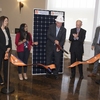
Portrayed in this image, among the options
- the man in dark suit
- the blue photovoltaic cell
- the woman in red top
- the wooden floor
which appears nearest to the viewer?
the wooden floor

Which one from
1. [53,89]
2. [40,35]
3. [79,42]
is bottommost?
[53,89]

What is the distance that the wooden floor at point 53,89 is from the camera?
113 inches

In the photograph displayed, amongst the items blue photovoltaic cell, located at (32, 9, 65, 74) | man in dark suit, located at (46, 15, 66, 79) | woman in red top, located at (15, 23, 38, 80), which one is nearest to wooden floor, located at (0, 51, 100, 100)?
blue photovoltaic cell, located at (32, 9, 65, 74)

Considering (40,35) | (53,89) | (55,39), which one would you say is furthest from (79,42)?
(53,89)

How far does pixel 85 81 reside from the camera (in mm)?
3709

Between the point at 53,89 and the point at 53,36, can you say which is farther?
the point at 53,36

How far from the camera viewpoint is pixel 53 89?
322 cm

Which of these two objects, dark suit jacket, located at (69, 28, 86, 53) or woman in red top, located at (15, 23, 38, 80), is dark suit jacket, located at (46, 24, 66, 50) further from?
woman in red top, located at (15, 23, 38, 80)

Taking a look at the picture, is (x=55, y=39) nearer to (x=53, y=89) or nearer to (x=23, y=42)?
(x=23, y=42)

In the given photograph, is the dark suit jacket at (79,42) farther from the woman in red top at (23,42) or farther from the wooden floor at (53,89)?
the woman in red top at (23,42)

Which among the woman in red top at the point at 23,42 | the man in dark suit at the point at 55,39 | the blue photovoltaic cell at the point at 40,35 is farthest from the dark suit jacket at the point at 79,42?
the woman in red top at the point at 23,42

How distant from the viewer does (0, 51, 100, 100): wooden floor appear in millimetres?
2876

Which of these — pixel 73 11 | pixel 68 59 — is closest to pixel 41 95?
pixel 68 59

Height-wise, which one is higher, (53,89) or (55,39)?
(55,39)
